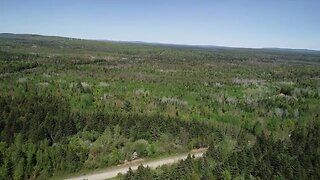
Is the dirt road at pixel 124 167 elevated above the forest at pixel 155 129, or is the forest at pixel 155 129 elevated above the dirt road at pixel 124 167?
the forest at pixel 155 129

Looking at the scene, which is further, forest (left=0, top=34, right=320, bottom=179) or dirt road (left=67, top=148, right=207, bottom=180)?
dirt road (left=67, top=148, right=207, bottom=180)

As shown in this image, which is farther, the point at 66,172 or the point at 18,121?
the point at 18,121

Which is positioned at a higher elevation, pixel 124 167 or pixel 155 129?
pixel 155 129

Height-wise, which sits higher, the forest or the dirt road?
the forest

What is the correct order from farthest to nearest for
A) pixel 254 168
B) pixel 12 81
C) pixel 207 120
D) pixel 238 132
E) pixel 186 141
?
1. pixel 12 81
2. pixel 207 120
3. pixel 238 132
4. pixel 186 141
5. pixel 254 168

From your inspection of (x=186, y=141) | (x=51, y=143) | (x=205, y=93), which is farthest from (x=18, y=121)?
(x=205, y=93)

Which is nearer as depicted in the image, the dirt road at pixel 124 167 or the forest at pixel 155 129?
the forest at pixel 155 129

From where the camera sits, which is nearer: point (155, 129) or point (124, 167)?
point (124, 167)

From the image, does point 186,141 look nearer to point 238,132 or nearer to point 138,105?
point 238,132

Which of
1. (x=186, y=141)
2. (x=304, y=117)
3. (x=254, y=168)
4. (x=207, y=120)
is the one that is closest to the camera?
(x=254, y=168)
